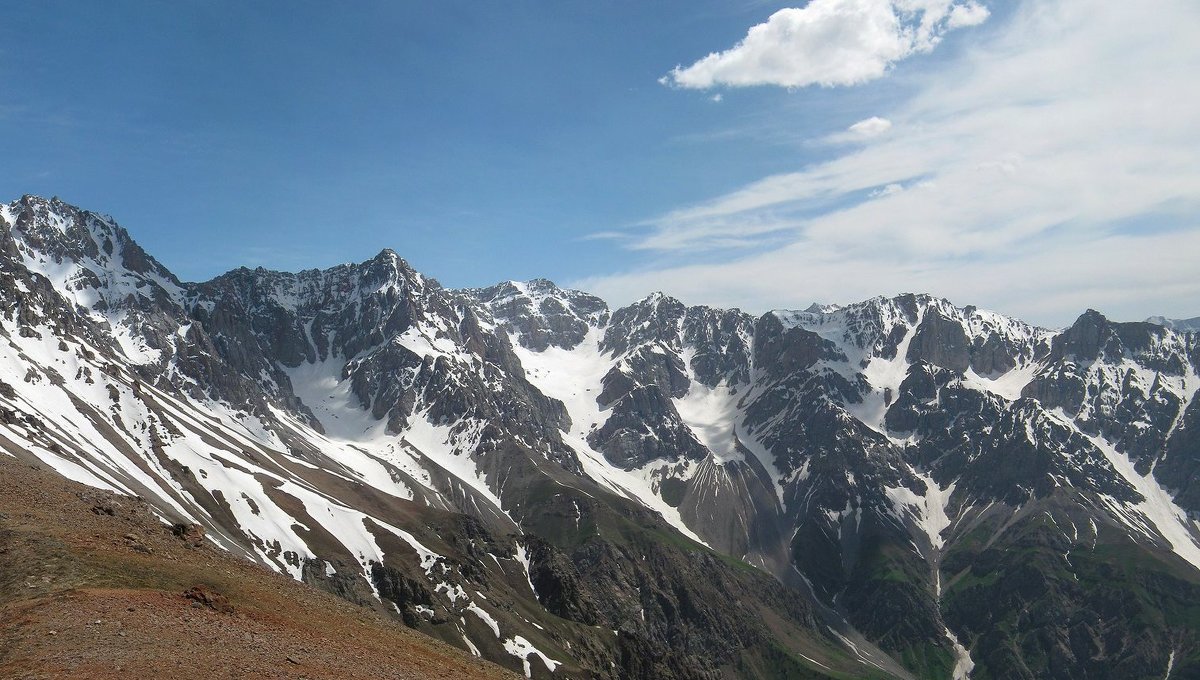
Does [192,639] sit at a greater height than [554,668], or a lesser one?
greater

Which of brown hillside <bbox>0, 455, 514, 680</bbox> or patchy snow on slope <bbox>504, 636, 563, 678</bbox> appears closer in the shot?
brown hillside <bbox>0, 455, 514, 680</bbox>

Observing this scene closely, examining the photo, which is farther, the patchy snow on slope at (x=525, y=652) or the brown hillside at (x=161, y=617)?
the patchy snow on slope at (x=525, y=652)

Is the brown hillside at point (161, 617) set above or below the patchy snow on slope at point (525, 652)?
above

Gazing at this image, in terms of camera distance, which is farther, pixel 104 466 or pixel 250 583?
pixel 104 466

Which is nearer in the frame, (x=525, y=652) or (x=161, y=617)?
(x=161, y=617)

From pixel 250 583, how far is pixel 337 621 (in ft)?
20.1

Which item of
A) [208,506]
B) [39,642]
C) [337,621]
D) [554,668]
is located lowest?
[554,668]

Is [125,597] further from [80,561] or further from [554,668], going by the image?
[554,668]

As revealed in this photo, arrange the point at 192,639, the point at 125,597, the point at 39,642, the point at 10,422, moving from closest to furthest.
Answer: the point at 39,642 < the point at 192,639 < the point at 125,597 < the point at 10,422

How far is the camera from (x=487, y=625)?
648 feet

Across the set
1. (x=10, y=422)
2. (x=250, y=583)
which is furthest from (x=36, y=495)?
(x=10, y=422)

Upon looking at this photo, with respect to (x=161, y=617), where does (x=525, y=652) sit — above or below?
below

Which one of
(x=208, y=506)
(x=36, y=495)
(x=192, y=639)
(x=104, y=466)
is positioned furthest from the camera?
(x=208, y=506)

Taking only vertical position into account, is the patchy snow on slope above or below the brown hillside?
below
